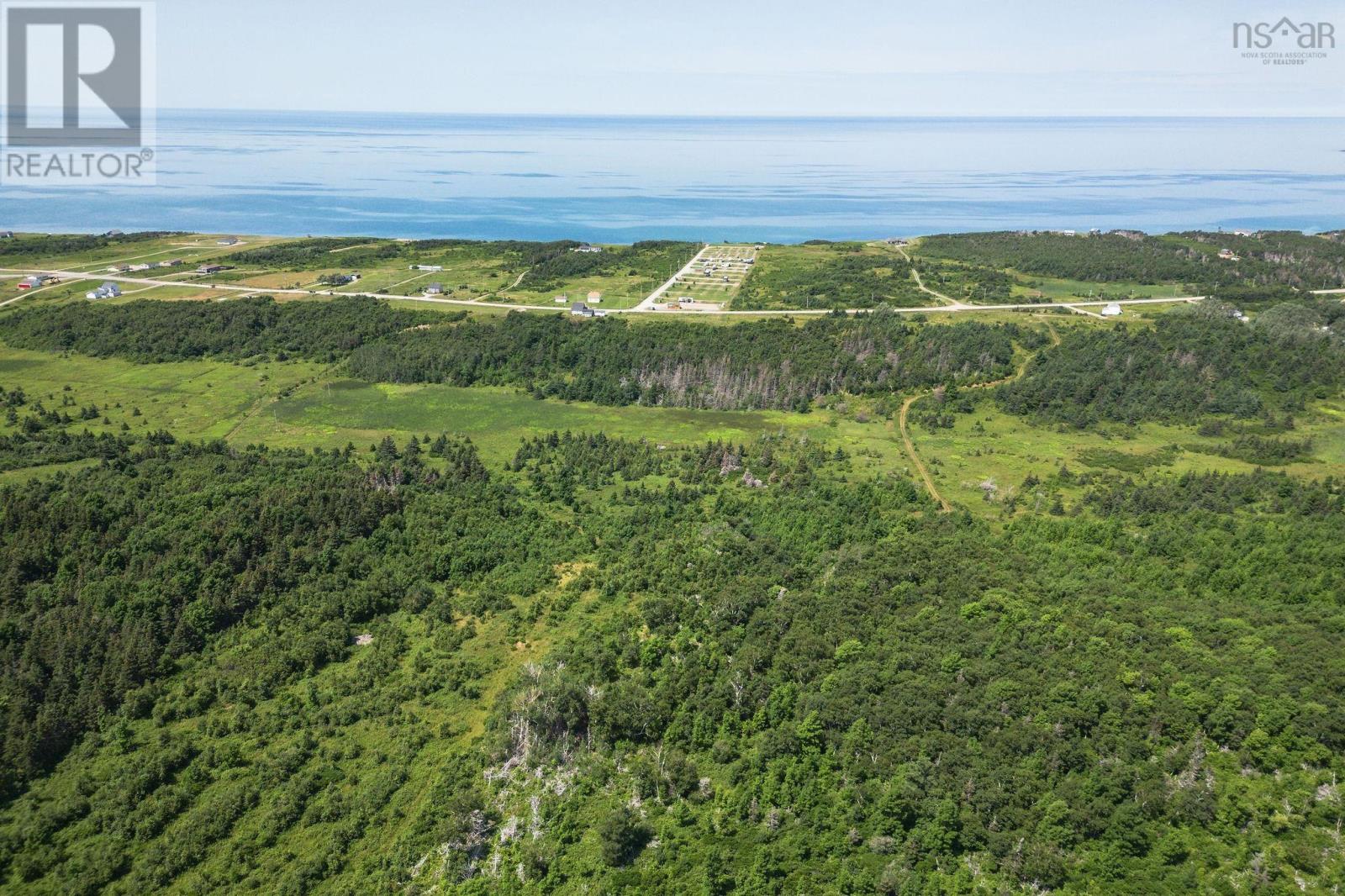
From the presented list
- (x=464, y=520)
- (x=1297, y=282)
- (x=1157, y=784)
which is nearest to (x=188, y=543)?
(x=464, y=520)

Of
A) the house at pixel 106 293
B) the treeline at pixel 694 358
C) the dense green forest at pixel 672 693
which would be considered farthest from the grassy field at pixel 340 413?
the house at pixel 106 293

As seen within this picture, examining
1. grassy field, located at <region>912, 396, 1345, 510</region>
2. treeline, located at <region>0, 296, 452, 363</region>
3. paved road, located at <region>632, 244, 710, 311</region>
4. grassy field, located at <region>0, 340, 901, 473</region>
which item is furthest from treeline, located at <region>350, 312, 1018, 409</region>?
grassy field, located at <region>912, 396, 1345, 510</region>

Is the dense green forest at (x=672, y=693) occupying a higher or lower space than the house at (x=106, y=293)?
lower

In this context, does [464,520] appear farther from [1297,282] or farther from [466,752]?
[1297,282]

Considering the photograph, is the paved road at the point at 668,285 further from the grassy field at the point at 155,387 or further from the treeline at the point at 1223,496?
the treeline at the point at 1223,496

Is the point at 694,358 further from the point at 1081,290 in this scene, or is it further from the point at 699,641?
the point at 1081,290
